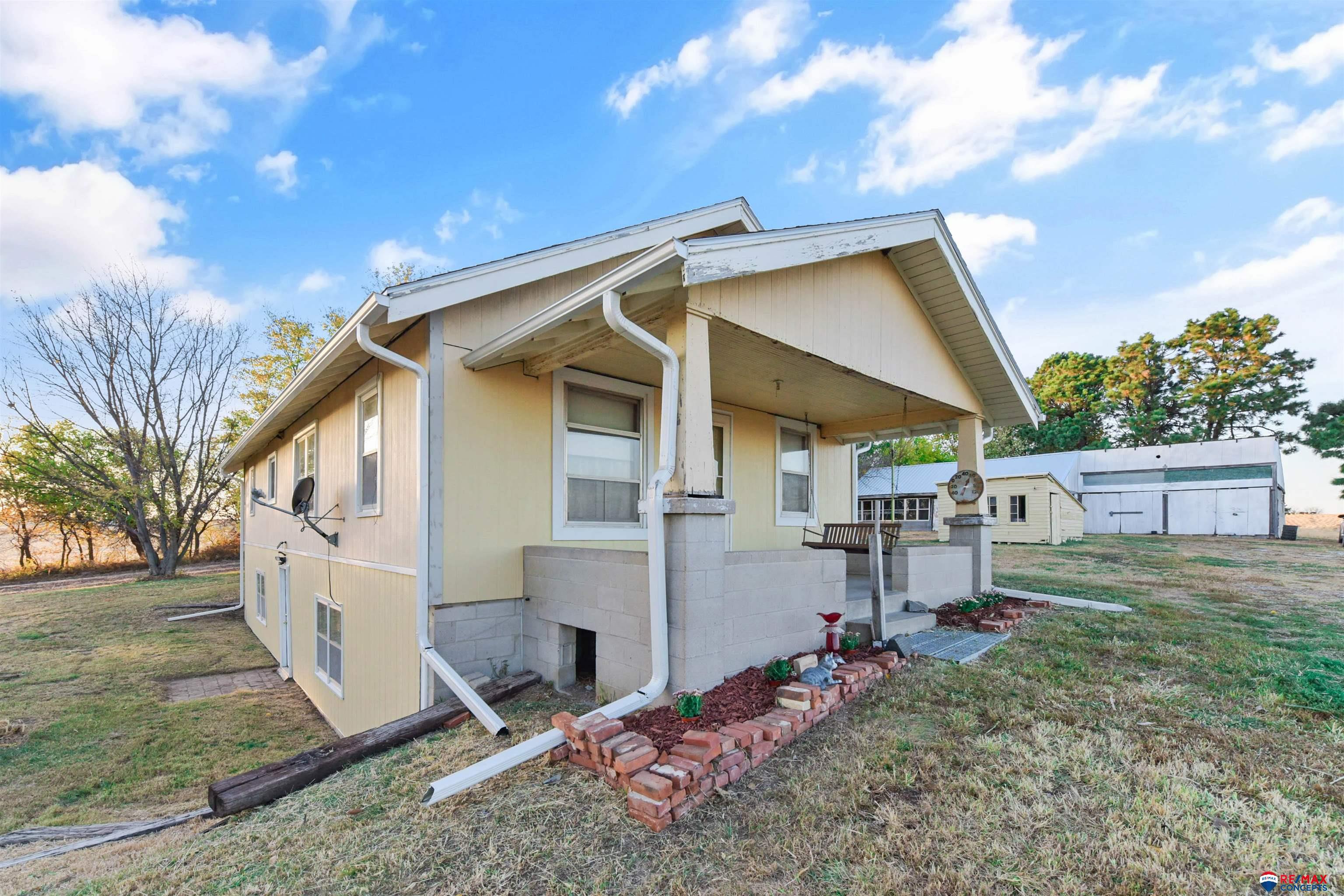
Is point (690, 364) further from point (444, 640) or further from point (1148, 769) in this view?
point (1148, 769)

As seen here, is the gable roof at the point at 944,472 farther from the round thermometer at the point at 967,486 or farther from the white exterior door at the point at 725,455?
the white exterior door at the point at 725,455

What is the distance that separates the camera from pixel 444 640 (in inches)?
172

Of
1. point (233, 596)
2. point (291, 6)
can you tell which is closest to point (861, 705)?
point (291, 6)

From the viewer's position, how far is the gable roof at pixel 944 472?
23.2 m

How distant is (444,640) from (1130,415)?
128 feet

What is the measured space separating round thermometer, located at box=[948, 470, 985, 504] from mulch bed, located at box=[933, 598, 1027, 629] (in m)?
1.28

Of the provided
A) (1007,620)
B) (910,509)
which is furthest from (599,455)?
(910,509)

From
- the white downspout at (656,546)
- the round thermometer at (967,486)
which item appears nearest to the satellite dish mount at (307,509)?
the white downspout at (656,546)

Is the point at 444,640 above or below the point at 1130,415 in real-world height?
below

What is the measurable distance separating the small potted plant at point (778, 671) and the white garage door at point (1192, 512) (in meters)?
25.7

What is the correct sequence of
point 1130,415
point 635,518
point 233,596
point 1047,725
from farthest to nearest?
point 1130,415
point 233,596
point 635,518
point 1047,725

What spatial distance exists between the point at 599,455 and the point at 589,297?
6.94ft

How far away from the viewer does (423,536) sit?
4.28m

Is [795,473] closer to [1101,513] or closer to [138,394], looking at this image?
[138,394]
